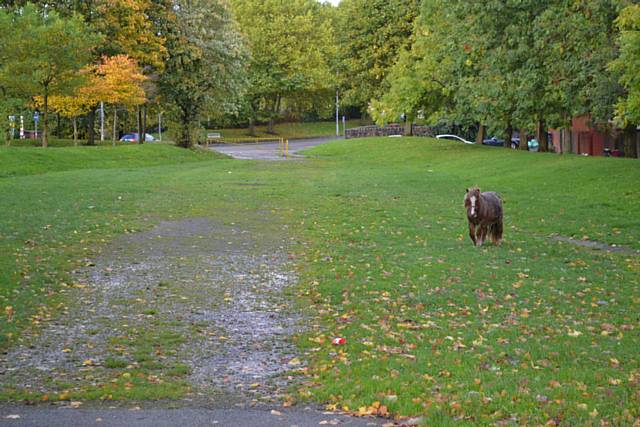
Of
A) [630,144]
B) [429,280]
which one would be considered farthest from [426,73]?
[429,280]

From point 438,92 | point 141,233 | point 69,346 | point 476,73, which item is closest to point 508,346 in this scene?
point 69,346

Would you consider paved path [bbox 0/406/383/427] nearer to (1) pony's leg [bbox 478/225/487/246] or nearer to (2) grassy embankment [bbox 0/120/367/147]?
(1) pony's leg [bbox 478/225/487/246]

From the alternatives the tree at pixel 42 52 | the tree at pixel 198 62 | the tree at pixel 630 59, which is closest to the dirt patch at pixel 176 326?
the tree at pixel 630 59

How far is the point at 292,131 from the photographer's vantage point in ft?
351

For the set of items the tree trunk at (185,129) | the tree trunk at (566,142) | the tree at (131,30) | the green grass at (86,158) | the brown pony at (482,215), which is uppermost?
the tree at (131,30)

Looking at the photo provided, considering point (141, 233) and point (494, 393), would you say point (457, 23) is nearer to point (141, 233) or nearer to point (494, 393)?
point (141, 233)

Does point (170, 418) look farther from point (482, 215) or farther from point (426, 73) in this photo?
point (426, 73)

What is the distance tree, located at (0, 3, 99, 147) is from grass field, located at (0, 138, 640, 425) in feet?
15.1

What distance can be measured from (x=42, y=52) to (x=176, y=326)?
1281 inches

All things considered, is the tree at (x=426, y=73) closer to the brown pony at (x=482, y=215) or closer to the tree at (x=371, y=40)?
the tree at (x=371, y=40)

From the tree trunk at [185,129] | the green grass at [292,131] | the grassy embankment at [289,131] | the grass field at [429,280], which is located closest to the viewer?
the grass field at [429,280]

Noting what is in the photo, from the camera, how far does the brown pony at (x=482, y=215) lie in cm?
1595

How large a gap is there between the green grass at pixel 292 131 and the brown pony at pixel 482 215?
260 feet

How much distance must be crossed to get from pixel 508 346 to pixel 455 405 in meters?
2.28
